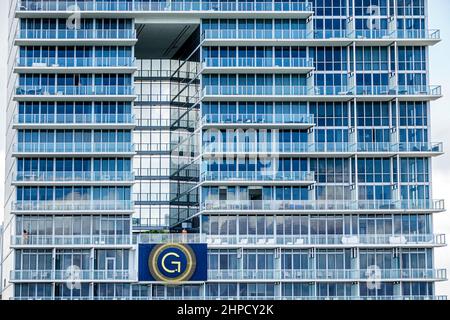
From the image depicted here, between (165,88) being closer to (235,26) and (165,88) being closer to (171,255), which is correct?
(235,26)

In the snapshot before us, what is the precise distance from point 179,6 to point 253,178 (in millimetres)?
10013

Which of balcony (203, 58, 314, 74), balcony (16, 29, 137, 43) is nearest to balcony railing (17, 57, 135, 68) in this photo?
balcony (16, 29, 137, 43)

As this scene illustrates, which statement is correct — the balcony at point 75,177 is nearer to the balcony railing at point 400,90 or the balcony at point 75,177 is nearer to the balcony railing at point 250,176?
the balcony railing at point 250,176

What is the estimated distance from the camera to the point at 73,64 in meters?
53.5

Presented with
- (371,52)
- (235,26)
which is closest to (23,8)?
(235,26)

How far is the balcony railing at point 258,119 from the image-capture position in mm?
53375

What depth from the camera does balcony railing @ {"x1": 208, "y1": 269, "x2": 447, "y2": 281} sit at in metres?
51.1

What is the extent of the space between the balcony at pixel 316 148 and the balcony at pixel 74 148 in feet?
14.4

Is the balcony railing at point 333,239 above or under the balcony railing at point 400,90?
under

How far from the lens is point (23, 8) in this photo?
53406 mm

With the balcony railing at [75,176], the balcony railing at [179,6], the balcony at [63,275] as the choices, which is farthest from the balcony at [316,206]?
the balcony railing at [179,6]

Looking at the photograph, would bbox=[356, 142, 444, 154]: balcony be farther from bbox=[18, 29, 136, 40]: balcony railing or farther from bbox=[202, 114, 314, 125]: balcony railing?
bbox=[18, 29, 136, 40]: balcony railing

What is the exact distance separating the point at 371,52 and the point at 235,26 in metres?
7.20

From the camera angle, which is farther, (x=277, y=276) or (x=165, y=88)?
(x=165, y=88)
